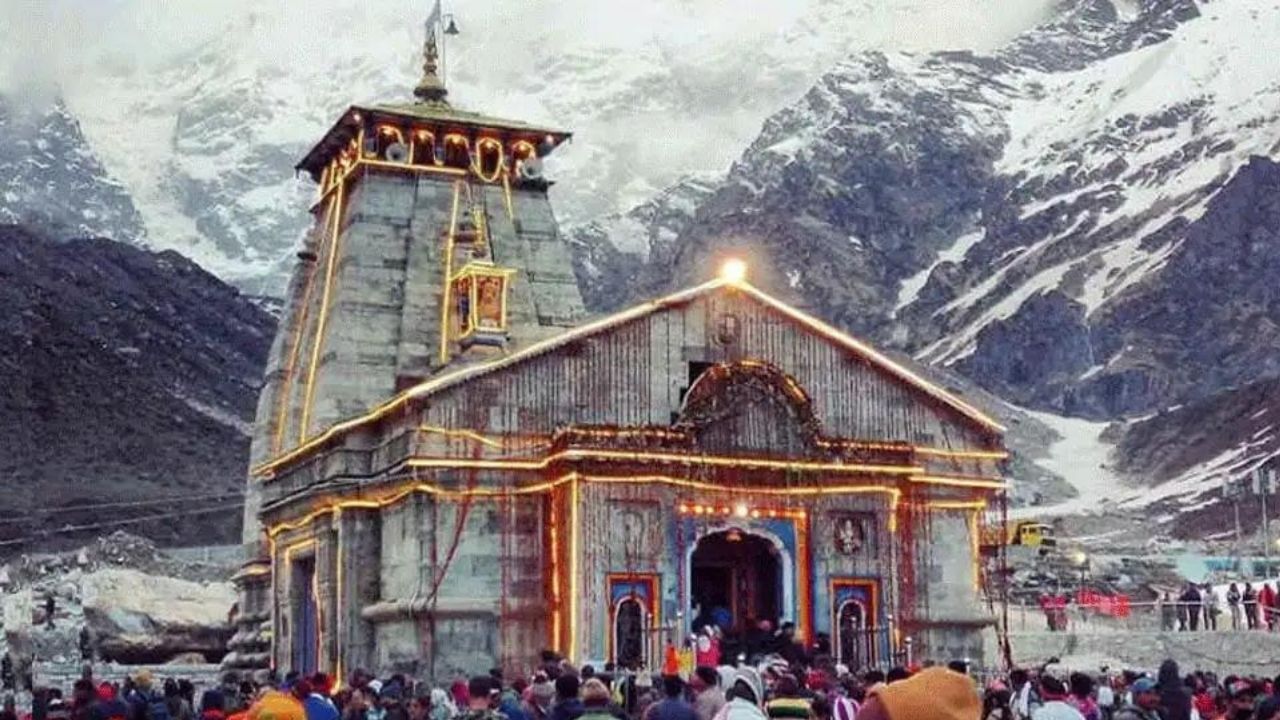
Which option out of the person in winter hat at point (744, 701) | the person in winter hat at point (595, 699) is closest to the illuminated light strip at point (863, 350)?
the person in winter hat at point (744, 701)

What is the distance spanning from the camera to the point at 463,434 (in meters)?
34.5

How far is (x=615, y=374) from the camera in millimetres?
35906

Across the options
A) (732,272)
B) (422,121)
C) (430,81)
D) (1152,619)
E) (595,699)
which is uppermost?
(430,81)

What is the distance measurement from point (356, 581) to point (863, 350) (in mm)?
11440

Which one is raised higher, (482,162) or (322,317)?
(482,162)

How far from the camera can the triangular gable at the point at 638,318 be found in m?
34.7

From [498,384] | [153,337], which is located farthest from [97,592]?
[153,337]

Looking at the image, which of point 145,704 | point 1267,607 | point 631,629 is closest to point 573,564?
point 631,629

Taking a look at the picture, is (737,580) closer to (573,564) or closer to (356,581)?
(573,564)

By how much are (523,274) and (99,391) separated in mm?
70367

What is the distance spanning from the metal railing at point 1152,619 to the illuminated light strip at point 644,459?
10.6m

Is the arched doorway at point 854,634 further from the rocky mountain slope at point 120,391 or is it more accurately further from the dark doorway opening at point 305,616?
the rocky mountain slope at point 120,391

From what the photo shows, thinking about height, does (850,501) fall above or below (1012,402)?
below

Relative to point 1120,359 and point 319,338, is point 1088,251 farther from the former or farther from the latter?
point 319,338
